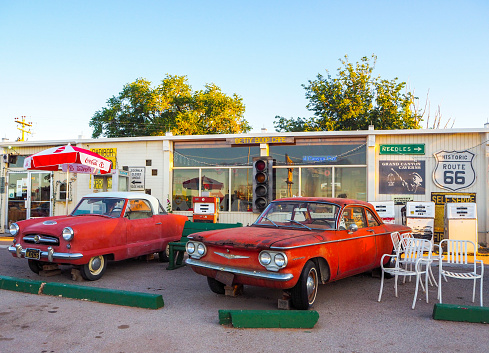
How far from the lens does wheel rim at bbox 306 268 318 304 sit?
5569 mm

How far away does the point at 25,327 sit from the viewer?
4836 millimetres

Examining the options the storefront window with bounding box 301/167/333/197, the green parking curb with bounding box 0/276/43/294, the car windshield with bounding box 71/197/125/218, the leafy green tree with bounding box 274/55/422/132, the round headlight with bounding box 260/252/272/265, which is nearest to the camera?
the round headlight with bounding box 260/252/272/265

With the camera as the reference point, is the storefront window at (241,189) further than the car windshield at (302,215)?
Yes

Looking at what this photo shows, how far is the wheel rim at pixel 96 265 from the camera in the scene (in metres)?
7.45

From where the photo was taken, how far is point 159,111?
38.3 meters

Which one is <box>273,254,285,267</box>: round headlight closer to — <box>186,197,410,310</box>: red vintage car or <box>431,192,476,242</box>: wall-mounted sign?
<box>186,197,410,310</box>: red vintage car

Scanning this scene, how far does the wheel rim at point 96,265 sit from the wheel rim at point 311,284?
13.1ft

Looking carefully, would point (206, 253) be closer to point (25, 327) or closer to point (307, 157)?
point (25, 327)

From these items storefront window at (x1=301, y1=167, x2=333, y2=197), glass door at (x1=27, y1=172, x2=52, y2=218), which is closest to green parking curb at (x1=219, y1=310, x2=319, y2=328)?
storefront window at (x1=301, y1=167, x2=333, y2=197)

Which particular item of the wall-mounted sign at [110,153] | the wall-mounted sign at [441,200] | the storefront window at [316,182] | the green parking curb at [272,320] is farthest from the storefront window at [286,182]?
the green parking curb at [272,320]

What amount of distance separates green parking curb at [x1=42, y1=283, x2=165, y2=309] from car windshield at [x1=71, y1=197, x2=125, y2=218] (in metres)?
2.18

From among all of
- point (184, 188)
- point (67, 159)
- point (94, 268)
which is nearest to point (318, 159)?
point (184, 188)

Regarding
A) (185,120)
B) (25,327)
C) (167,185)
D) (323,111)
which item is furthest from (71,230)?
(185,120)

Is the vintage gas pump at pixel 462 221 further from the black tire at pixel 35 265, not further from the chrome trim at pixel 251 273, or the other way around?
the black tire at pixel 35 265
